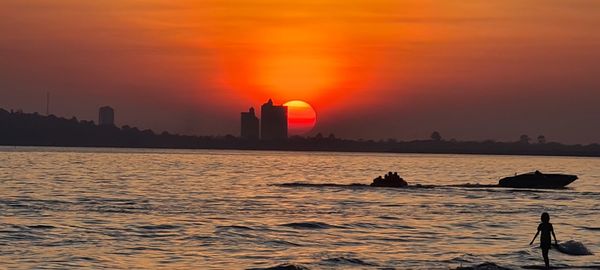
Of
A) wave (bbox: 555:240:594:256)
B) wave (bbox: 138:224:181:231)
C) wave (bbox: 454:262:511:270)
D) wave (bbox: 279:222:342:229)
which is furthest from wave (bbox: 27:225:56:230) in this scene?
wave (bbox: 555:240:594:256)

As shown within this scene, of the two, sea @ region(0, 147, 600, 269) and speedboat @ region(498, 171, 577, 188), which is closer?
sea @ region(0, 147, 600, 269)

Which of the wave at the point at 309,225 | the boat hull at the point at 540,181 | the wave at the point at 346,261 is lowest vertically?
the wave at the point at 346,261

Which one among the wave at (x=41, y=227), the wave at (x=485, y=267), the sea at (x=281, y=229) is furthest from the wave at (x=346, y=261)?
the wave at (x=41, y=227)

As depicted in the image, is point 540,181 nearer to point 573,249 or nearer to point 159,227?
point 159,227

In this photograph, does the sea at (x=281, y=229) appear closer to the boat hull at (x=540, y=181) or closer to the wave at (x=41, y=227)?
the wave at (x=41, y=227)

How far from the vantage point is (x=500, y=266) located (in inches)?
1678

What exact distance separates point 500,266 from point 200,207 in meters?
44.4

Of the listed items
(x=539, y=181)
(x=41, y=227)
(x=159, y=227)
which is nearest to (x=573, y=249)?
(x=159, y=227)

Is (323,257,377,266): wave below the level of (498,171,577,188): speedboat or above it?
below

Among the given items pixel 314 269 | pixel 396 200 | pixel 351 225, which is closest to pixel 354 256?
pixel 314 269

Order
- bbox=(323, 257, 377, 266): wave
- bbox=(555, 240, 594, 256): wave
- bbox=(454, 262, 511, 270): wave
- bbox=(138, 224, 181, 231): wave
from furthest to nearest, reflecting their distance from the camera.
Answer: bbox=(138, 224, 181, 231): wave < bbox=(555, 240, 594, 256): wave < bbox=(323, 257, 377, 266): wave < bbox=(454, 262, 511, 270): wave

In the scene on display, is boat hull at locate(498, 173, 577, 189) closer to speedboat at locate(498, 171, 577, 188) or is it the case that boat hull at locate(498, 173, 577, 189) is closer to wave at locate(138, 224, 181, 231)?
speedboat at locate(498, 171, 577, 188)

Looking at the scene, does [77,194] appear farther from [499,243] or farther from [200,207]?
[499,243]

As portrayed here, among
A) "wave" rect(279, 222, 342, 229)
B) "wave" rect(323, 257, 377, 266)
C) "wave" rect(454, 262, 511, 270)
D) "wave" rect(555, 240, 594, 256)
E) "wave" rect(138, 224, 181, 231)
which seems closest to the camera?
"wave" rect(454, 262, 511, 270)
